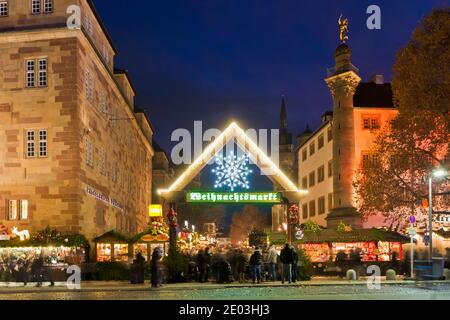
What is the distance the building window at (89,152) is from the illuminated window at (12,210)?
5.39 meters

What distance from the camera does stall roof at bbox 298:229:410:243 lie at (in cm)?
4359

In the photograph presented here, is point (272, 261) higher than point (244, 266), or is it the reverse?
point (272, 261)

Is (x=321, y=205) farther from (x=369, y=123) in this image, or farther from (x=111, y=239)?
(x=111, y=239)

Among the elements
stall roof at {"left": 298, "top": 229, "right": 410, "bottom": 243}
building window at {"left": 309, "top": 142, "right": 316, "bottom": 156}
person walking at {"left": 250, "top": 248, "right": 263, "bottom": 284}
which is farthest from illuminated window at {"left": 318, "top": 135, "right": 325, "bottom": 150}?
person walking at {"left": 250, "top": 248, "right": 263, "bottom": 284}

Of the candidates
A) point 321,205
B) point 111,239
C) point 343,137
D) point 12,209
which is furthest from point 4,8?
point 321,205

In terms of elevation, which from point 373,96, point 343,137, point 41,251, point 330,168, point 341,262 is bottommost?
point 341,262

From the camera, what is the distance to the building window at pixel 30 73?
139ft

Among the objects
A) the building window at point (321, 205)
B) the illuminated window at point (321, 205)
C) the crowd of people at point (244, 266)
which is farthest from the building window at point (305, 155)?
the crowd of people at point (244, 266)

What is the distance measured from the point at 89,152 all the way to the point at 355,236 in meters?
18.0

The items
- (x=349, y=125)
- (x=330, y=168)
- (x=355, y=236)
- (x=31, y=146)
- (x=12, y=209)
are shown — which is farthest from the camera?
(x=330, y=168)

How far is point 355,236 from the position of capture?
145 feet

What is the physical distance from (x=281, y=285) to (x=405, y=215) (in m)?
22.2
